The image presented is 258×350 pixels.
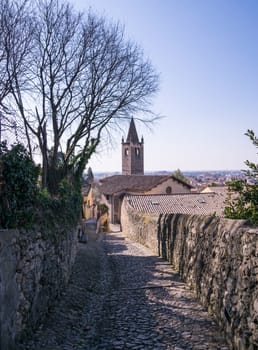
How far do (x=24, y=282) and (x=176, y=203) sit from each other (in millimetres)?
34003

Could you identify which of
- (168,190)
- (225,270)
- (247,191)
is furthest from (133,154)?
(225,270)

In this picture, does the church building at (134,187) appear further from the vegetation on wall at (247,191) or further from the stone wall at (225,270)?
the vegetation on wall at (247,191)

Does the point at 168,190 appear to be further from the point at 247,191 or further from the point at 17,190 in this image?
the point at 17,190

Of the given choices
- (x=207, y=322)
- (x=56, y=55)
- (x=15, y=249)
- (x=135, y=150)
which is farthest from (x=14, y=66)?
(x=135, y=150)

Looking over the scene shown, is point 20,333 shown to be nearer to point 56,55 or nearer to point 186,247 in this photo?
point 186,247

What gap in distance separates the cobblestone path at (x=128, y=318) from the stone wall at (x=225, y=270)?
1.15 ft

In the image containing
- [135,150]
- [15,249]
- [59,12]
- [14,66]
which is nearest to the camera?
[15,249]

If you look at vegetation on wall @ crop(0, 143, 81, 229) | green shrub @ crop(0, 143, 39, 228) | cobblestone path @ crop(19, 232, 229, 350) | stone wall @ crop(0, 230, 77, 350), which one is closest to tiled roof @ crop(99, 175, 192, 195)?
cobblestone path @ crop(19, 232, 229, 350)

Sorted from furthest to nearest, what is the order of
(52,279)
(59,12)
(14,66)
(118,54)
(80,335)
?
(118,54), (59,12), (14,66), (52,279), (80,335)

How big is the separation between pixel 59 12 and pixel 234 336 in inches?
495

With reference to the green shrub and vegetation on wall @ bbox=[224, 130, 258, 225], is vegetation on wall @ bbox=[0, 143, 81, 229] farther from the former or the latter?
vegetation on wall @ bbox=[224, 130, 258, 225]

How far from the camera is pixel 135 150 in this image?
3159 inches

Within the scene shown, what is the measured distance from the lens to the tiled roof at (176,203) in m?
36.4

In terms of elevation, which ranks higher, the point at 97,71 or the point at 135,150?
the point at 135,150
